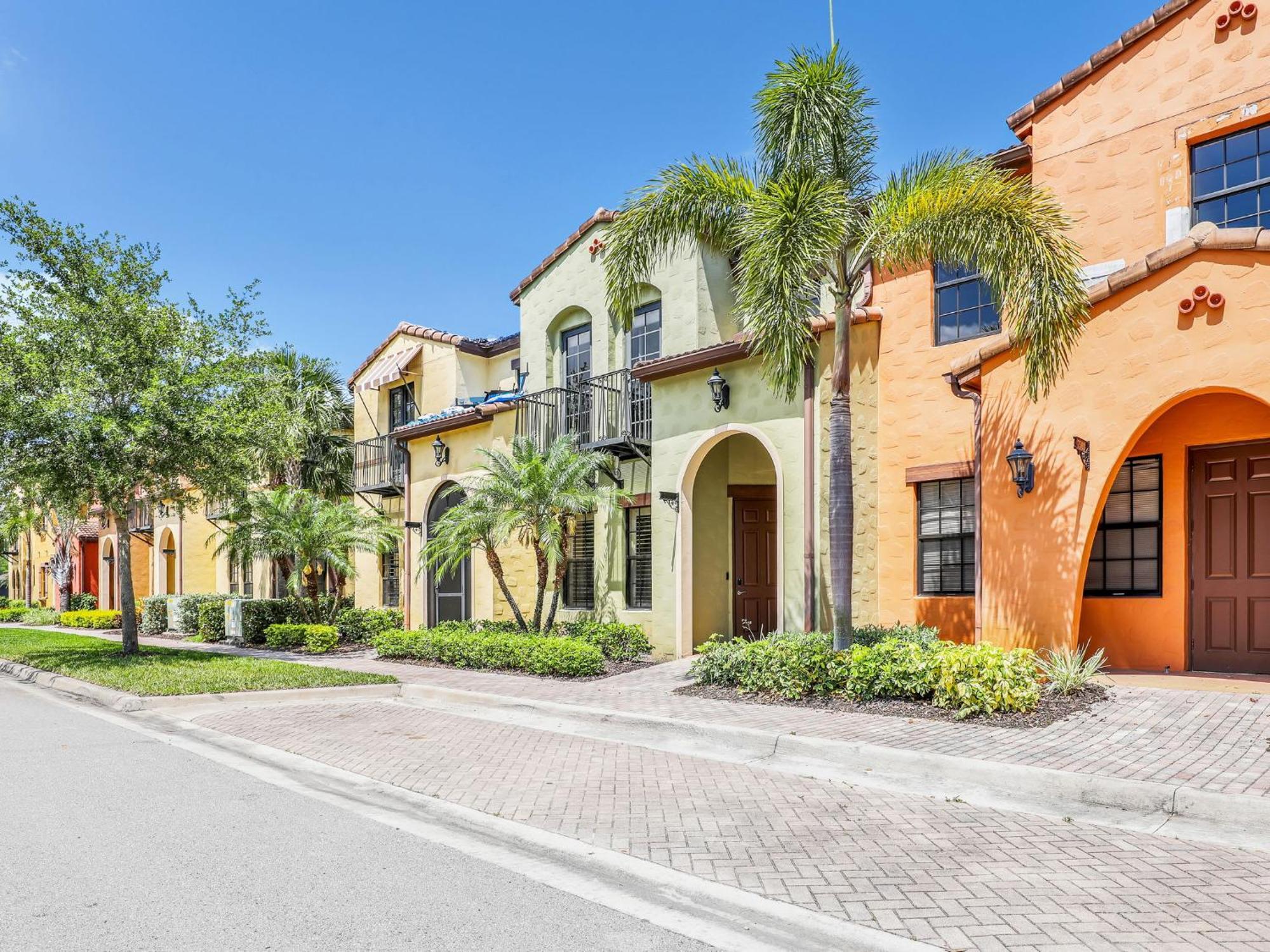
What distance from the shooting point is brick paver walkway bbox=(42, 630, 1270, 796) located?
6633 millimetres

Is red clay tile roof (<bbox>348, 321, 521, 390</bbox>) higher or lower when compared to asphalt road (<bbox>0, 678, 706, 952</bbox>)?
higher

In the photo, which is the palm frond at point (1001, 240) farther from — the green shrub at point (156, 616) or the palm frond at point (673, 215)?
the green shrub at point (156, 616)

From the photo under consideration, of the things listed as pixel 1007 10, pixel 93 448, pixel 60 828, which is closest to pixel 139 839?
pixel 60 828

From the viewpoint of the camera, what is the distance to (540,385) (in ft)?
60.6

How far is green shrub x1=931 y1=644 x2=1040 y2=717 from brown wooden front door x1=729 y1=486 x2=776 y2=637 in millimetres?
6058

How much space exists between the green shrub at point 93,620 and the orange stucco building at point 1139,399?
2478 centimetres

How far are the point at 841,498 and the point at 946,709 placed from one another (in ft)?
8.14

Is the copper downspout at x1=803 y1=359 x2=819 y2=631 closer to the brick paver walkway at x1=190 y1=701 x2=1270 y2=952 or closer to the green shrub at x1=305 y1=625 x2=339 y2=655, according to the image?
the brick paver walkway at x1=190 y1=701 x2=1270 y2=952

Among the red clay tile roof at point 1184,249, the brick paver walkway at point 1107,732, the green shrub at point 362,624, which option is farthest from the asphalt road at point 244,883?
the green shrub at point 362,624

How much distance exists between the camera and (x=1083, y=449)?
9.81 meters

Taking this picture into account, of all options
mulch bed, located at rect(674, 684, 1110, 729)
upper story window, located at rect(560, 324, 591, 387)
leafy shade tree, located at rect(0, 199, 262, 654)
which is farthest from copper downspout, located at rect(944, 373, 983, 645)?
leafy shade tree, located at rect(0, 199, 262, 654)

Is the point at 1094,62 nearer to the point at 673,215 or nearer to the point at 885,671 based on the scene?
the point at 673,215

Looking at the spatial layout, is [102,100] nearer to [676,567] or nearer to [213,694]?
[213,694]

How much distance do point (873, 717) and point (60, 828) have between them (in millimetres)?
6784
